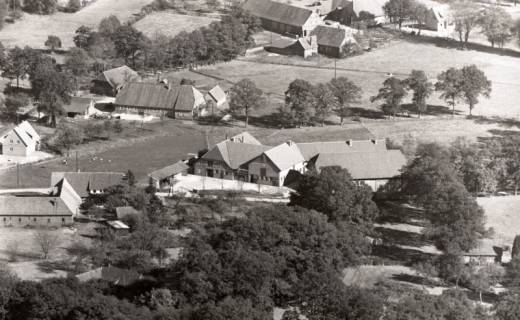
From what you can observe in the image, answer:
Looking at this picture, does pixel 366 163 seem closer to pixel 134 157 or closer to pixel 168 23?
pixel 134 157

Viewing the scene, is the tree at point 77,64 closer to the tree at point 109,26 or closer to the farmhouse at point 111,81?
the farmhouse at point 111,81

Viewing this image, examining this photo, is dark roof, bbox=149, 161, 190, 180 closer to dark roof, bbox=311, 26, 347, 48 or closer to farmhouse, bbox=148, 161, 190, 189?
farmhouse, bbox=148, 161, 190, 189

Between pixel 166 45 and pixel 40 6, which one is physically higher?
pixel 40 6

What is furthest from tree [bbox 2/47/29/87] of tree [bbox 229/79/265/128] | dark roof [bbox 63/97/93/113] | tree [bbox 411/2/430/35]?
tree [bbox 411/2/430/35]

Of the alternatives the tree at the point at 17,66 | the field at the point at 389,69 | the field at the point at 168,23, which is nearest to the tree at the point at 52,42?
the field at the point at 168,23

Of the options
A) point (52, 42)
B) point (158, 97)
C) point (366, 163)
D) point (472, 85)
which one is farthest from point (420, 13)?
point (366, 163)

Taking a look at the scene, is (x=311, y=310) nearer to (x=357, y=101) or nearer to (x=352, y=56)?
(x=357, y=101)
